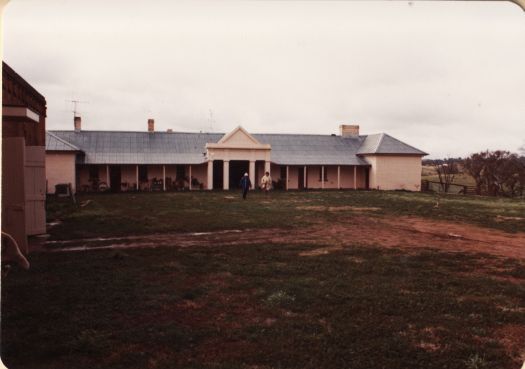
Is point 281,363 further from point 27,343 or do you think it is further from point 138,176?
point 138,176

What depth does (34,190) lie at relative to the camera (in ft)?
36.2

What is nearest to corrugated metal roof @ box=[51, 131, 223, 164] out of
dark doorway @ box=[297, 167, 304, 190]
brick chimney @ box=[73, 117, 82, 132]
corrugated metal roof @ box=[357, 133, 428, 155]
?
brick chimney @ box=[73, 117, 82, 132]

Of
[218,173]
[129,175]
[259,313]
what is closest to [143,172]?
[129,175]

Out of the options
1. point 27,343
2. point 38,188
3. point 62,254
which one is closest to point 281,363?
point 27,343

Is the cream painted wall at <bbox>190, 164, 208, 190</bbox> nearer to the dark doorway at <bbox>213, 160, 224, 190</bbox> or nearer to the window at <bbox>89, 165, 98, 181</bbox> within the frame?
the dark doorway at <bbox>213, 160, 224, 190</bbox>

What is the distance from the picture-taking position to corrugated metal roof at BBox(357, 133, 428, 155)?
121ft

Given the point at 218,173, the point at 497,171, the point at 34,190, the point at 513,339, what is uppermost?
the point at 497,171

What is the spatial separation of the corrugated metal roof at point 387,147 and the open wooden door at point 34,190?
2963 cm

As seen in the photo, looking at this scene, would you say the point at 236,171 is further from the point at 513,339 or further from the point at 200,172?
the point at 513,339

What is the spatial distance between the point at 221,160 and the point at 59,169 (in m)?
12.2

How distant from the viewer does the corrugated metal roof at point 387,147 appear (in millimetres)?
36844

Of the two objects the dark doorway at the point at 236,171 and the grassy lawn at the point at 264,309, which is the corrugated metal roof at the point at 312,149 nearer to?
the dark doorway at the point at 236,171

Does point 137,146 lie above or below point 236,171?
above

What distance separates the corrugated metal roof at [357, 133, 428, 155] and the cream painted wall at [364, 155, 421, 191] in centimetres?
45
